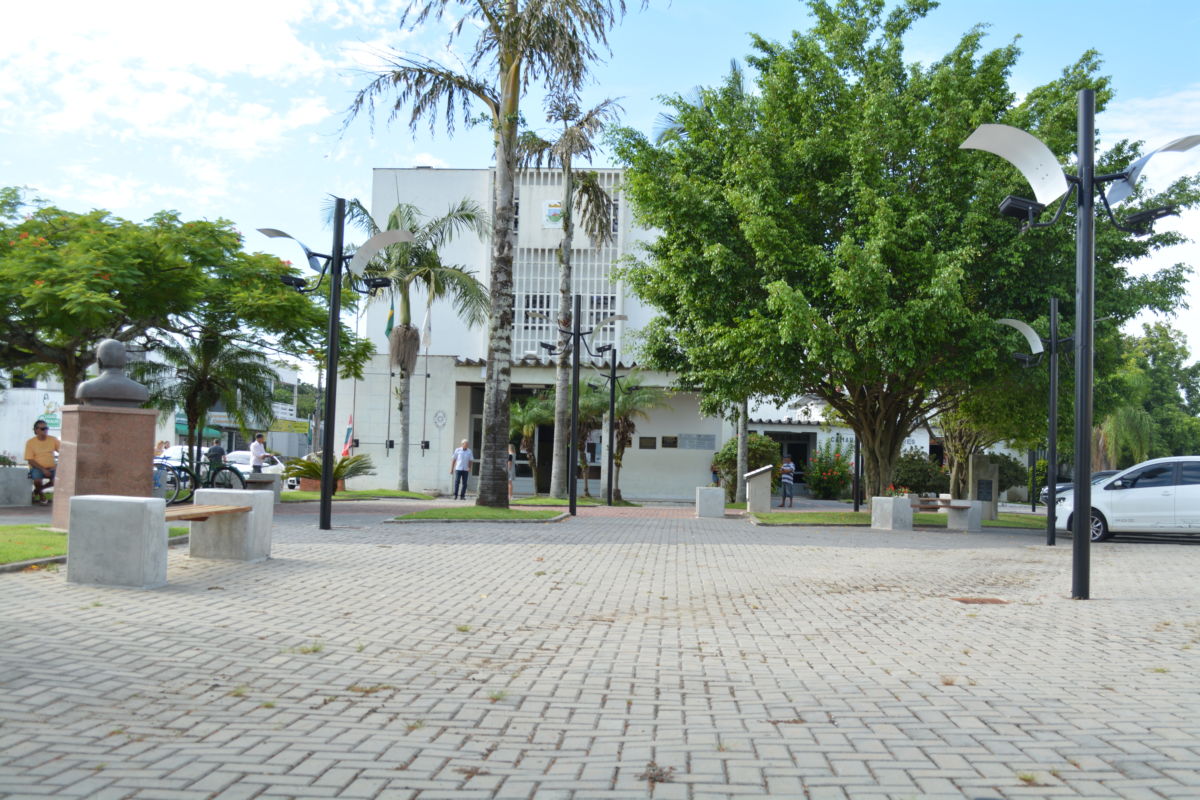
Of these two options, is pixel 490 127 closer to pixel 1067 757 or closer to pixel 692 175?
pixel 692 175

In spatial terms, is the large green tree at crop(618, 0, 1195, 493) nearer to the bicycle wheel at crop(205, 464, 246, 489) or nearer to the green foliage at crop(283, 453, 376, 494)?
the bicycle wheel at crop(205, 464, 246, 489)

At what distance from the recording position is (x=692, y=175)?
2172 centimetres

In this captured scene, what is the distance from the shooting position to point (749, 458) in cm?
3322

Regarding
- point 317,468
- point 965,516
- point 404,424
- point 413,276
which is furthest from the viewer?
point 404,424

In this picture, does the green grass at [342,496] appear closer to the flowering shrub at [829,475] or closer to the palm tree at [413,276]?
the palm tree at [413,276]

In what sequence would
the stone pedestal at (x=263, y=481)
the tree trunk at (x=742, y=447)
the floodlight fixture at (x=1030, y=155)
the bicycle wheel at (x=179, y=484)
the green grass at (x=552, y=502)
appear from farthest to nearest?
1. the tree trunk at (x=742, y=447)
2. the green grass at (x=552, y=502)
3. the stone pedestal at (x=263, y=481)
4. the bicycle wheel at (x=179, y=484)
5. the floodlight fixture at (x=1030, y=155)

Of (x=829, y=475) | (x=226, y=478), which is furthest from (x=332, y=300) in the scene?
(x=829, y=475)

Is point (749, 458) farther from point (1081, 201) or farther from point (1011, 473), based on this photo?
point (1081, 201)

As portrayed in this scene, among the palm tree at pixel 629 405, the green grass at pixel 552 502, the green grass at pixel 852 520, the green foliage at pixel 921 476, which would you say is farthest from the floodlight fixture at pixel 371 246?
Answer: the green foliage at pixel 921 476

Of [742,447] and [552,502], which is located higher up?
[742,447]

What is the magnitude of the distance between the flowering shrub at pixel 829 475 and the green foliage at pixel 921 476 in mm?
2385

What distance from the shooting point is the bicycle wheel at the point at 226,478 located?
19.4 m

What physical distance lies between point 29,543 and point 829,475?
30.8 meters

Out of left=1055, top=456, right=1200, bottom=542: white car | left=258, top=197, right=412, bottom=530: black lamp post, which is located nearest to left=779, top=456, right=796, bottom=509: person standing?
left=1055, top=456, right=1200, bottom=542: white car
